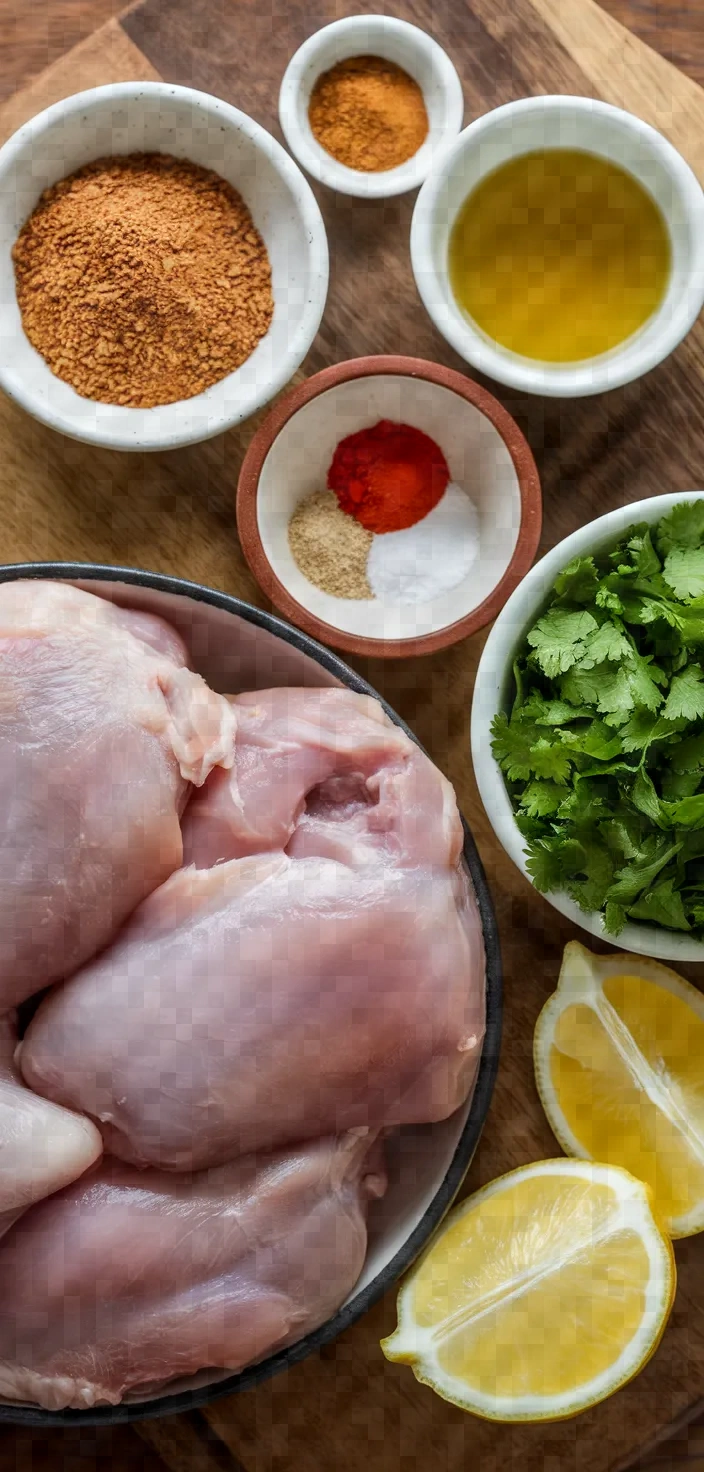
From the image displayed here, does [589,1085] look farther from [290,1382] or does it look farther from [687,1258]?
[290,1382]

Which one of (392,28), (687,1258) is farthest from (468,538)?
(687,1258)

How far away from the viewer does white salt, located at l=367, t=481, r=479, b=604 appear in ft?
5.55

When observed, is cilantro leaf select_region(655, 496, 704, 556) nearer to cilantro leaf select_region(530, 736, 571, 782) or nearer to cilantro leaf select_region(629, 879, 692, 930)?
cilantro leaf select_region(530, 736, 571, 782)

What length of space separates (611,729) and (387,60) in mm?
953

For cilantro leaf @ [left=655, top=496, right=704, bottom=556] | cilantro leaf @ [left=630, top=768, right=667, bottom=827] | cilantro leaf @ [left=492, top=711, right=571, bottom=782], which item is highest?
cilantro leaf @ [left=655, top=496, right=704, bottom=556]

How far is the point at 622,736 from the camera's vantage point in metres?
1.46

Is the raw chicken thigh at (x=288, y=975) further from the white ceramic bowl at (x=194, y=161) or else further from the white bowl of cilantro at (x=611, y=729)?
the white ceramic bowl at (x=194, y=161)

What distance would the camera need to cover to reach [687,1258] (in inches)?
67.4

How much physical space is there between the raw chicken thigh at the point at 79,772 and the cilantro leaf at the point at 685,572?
55 cm

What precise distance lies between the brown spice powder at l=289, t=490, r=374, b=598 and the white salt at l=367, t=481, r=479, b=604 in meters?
0.02

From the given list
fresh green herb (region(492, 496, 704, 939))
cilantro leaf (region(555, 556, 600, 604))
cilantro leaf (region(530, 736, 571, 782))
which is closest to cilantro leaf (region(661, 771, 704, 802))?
fresh green herb (region(492, 496, 704, 939))

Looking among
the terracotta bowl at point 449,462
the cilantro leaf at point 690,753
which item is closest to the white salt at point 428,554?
the terracotta bowl at point 449,462

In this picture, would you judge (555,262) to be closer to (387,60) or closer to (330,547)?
(387,60)

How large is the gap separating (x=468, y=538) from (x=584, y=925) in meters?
0.53
